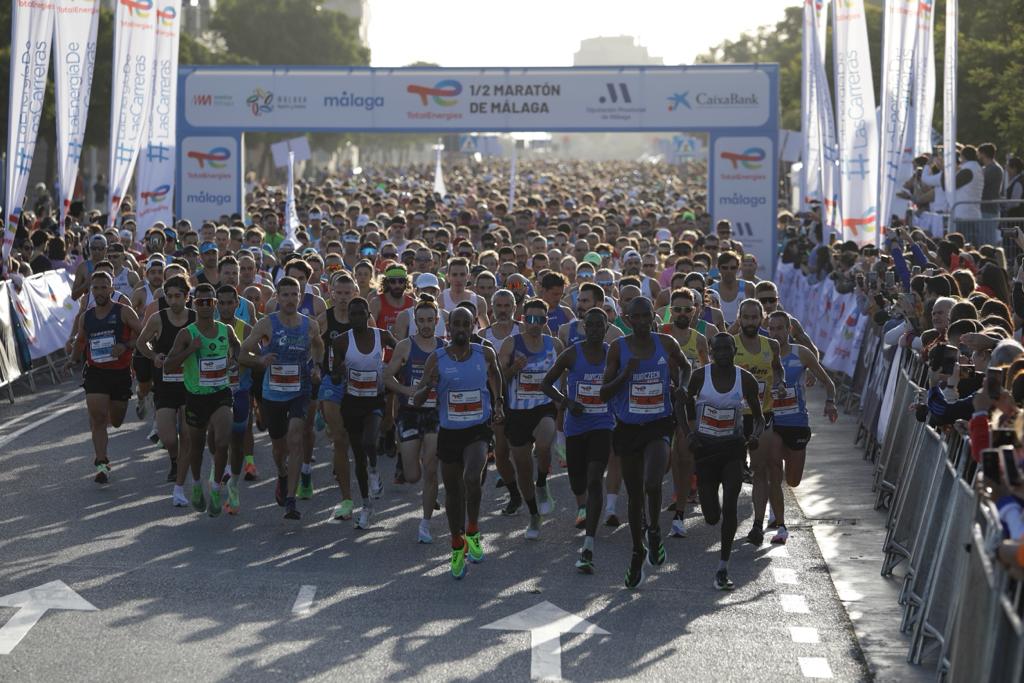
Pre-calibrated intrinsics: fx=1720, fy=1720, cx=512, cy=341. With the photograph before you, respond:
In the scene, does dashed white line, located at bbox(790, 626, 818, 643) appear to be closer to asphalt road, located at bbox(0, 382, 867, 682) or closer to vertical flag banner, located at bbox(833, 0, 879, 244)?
asphalt road, located at bbox(0, 382, 867, 682)

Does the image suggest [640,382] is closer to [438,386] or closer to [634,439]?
[634,439]

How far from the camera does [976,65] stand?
34.7 meters

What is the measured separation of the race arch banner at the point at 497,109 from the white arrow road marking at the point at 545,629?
74.2ft

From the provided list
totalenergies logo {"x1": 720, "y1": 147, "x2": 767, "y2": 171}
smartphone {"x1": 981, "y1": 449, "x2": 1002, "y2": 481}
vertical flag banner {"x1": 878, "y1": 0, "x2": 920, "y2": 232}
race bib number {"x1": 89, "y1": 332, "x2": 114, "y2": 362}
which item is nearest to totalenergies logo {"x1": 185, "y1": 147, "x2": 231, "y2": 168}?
totalenergies logo {"x1": 720, "y1": 147, "x2": 767, "y2": 171}

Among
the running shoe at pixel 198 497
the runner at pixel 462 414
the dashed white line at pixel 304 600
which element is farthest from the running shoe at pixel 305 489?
the dashed white line at pixel 304 600

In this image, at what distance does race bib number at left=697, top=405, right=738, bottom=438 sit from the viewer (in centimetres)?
1083

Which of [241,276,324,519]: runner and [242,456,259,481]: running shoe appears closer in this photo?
[241,276,324,519]: runner

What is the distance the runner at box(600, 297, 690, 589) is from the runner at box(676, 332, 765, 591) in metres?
0.19

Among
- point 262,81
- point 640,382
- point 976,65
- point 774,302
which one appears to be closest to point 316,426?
point 774,302

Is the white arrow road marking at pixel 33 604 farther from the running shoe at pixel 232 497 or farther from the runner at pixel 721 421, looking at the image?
the runner at pixel 721 421

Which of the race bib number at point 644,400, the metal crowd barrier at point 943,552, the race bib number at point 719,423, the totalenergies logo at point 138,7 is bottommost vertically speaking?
the metal crowd barrier at point 943,552

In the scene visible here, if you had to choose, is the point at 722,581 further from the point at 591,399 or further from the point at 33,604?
the point at 33,604

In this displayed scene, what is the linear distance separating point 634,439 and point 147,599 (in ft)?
10.5

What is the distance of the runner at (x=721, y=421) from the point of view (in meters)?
10.8
